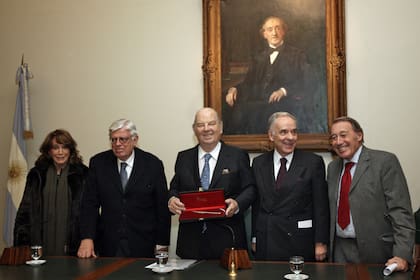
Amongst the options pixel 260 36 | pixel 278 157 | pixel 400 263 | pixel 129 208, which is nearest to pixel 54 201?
pixel 129 208

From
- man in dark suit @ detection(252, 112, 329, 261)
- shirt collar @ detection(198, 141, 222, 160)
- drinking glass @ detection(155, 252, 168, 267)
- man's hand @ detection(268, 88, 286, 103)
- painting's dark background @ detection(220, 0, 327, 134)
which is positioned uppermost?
painting's dark background @ detection(220, 0, 327, 134)

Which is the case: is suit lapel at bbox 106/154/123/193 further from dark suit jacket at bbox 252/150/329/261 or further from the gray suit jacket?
the gray suit jacket

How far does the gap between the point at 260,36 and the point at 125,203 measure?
7.12ft

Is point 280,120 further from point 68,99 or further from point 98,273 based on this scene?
point 68,99

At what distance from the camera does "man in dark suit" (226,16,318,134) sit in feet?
15.8

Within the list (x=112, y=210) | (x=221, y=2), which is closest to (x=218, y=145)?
(x=112, y=210)

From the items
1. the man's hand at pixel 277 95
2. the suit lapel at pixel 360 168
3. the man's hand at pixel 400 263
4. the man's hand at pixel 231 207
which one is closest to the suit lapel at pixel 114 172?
the man's hand at pixel 231 207

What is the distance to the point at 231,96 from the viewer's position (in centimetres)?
500

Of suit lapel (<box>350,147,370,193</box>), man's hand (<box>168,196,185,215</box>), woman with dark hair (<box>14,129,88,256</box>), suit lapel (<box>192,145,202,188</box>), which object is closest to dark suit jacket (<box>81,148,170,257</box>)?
woman with dark hair (<box>14,129,88,256</box>)

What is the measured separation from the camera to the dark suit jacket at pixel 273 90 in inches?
190

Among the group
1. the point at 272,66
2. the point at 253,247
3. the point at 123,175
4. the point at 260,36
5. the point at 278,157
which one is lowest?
the point at 253,247

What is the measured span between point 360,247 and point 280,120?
1064 millimetres

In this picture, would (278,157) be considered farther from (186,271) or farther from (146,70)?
(146,70)

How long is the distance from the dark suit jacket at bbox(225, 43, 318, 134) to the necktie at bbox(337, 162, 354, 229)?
1287 mm
